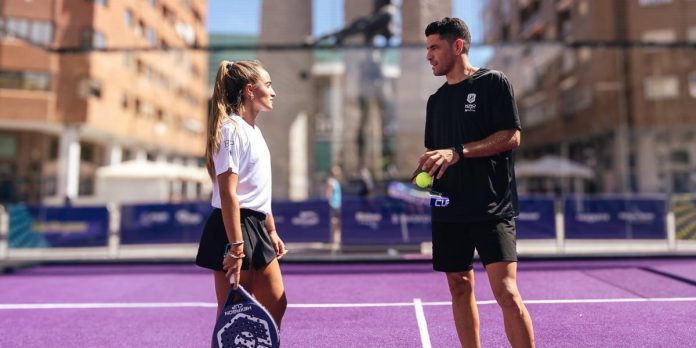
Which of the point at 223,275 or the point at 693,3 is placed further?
the point at 693,3

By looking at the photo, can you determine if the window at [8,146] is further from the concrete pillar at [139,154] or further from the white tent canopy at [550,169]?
the white tent canopy at [550,169]

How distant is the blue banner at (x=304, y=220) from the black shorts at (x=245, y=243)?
7.16 metres

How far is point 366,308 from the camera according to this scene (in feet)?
14.8

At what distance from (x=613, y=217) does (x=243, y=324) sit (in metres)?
9.83

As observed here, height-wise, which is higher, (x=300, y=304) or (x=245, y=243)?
(x=245, y=243)

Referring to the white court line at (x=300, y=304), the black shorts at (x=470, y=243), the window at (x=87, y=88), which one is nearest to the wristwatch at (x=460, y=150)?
the black shorts at (x=470, y=243)

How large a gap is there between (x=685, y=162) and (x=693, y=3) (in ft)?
28.6

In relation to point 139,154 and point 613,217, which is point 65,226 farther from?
point 139,154

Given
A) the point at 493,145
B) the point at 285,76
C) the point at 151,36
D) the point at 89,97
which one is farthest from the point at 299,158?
the point at 151,36

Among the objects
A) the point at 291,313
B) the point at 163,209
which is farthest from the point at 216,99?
the point at 163,209

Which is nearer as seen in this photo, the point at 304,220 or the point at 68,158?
the point at 304,220

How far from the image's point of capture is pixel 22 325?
4176 mm

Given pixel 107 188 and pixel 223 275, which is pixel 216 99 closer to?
pixel 223 275

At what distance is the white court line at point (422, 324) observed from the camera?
340 centimetres
